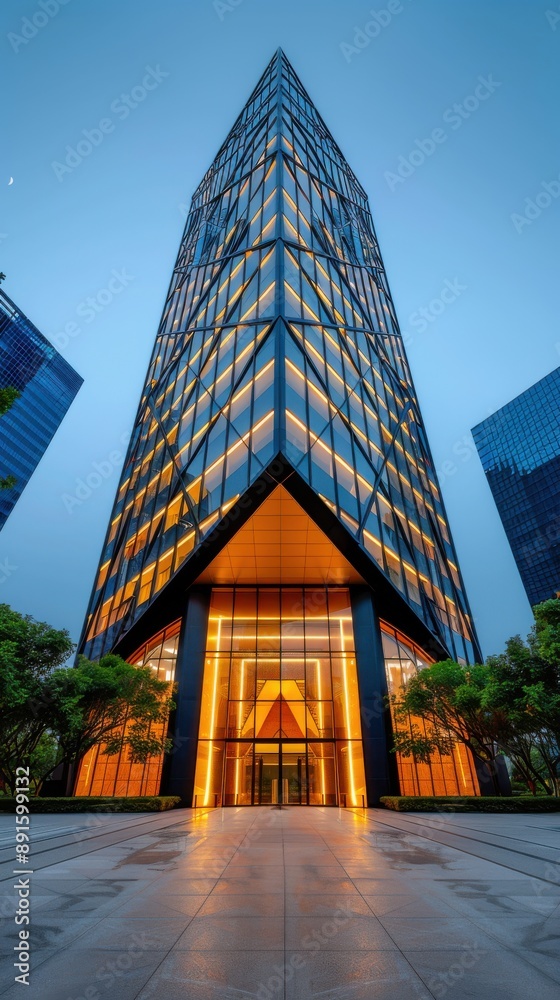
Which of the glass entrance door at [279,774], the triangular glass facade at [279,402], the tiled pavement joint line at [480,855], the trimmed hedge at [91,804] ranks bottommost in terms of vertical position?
the tiled pavement joint line at [480,855]

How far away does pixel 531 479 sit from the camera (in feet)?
404

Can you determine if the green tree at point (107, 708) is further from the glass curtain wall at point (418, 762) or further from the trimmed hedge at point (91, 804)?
the glass curtain wall at point (418, 762)

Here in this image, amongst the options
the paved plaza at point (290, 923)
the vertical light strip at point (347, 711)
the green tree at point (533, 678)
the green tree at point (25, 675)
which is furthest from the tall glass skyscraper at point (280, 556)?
the paved plaza at point (290, 923)

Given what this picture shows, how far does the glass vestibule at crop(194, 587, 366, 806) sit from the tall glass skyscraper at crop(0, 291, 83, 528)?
3100 inches

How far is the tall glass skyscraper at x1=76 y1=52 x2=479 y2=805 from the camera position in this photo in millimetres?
26234

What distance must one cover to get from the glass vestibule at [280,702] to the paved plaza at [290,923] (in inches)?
712

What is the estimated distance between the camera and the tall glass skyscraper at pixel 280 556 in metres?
26.2

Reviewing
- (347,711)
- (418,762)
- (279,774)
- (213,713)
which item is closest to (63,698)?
(213,713)

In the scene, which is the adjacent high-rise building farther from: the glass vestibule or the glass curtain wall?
the glass vestibule

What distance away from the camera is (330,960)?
420 cm

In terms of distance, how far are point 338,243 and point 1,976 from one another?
48.2 m

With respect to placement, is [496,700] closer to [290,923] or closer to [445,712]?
[445,712]

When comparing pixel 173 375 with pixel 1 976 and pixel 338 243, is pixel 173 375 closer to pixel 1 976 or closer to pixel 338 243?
pixel 338 243

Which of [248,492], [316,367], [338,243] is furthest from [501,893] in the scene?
[338,243]
